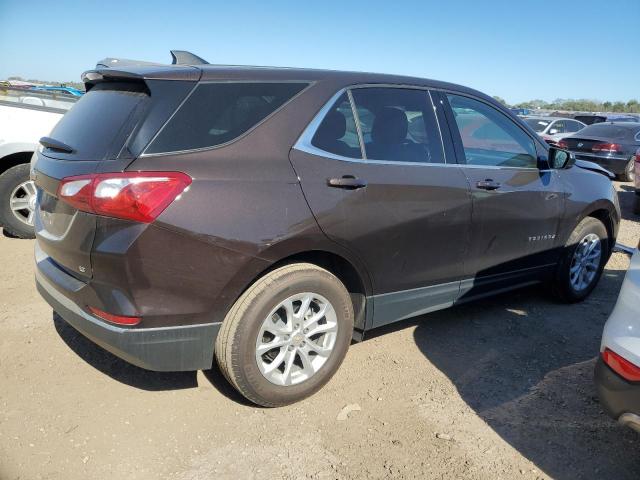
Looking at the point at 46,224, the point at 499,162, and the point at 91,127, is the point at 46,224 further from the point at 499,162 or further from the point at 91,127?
the point at 499,162

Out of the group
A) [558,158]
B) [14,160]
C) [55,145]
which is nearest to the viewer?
[55,145]

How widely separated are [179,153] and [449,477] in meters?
1.96

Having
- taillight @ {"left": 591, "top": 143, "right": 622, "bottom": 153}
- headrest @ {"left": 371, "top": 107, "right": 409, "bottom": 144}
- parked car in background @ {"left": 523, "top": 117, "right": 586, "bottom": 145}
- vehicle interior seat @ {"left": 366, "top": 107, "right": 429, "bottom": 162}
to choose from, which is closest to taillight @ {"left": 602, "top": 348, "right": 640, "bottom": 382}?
vehicle interior seat @ {"left": 366, "top": 107, "right": 429, "bottom": 162}

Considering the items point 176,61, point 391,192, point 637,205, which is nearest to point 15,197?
point 176,61

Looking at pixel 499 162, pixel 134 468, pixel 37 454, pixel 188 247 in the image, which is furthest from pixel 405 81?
pixel 37 454

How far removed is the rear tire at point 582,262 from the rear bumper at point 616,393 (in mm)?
2124

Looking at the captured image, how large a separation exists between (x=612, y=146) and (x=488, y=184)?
33.1 feet

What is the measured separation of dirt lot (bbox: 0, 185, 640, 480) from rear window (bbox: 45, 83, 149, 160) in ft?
4.44

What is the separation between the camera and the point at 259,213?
2463mm

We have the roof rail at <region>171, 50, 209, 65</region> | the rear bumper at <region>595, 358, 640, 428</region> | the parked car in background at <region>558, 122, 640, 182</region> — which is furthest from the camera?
the parked car in background at <region>558, 122, 640, 182</region>

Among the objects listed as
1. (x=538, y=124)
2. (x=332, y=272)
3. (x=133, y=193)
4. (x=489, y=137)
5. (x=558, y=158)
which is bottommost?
(x=538, y=124)

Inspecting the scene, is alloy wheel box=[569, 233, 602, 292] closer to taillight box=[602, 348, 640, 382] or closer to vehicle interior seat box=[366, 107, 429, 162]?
vehicle interior seat box=[366, 107, 429, 162]

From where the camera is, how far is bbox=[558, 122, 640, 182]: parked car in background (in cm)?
1174

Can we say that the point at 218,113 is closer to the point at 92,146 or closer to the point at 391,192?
the point at 92,146
